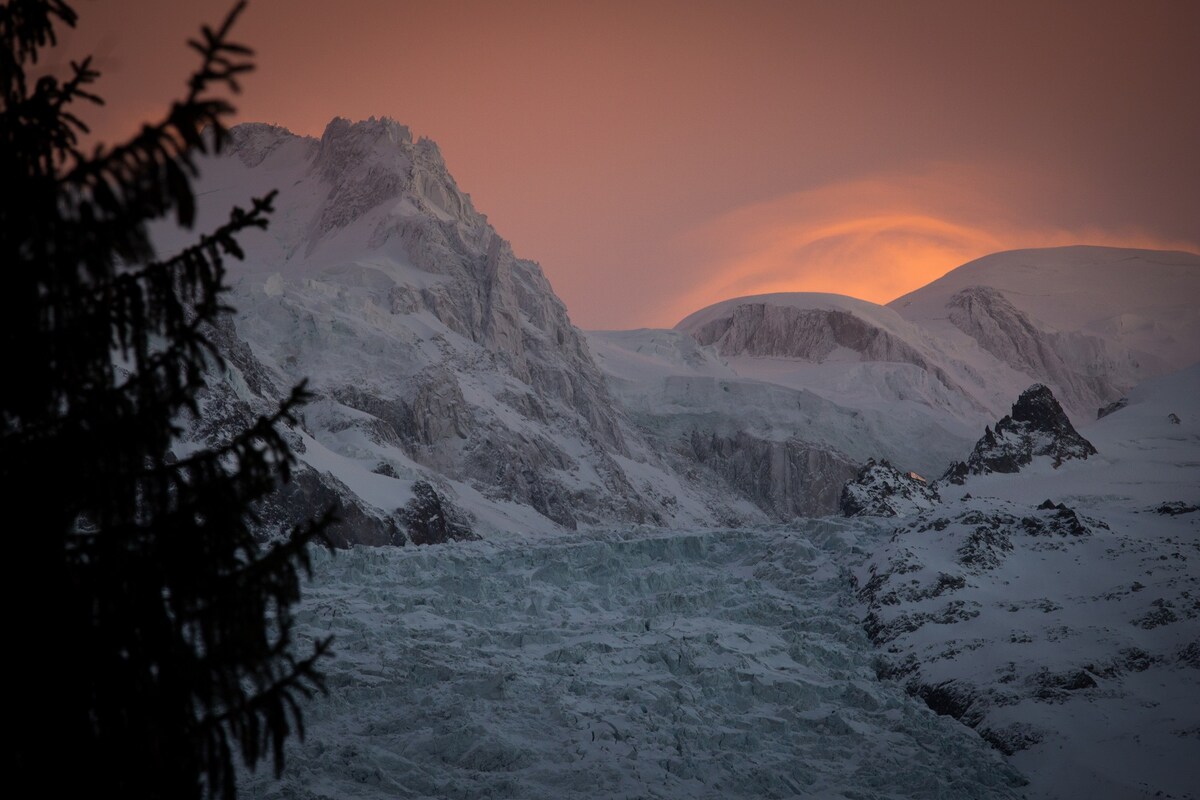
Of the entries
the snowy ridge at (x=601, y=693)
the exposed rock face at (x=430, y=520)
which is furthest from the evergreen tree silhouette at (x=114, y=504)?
the exposed rock face at (x=430, y=520)

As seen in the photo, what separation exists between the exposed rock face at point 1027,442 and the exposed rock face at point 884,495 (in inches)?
534

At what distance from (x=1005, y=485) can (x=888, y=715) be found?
247ft

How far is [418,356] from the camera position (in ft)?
432

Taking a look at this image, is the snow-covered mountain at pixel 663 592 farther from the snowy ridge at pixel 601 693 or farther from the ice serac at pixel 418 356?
the ice serac at pixel 418 356

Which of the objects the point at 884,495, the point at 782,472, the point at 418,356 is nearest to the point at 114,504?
the point at 884,495

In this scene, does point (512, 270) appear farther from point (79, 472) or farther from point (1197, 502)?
point (79, 472)

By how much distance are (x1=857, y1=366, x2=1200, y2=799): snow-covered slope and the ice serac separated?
154ft

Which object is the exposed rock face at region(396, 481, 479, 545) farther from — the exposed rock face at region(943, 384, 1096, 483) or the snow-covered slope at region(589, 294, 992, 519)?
the snow-covered slope at region(589, 294, 992, 519)

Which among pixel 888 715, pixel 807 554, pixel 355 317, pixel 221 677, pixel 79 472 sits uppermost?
pixel 355 317

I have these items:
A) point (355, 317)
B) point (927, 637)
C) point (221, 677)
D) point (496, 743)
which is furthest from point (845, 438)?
point (221, 677)

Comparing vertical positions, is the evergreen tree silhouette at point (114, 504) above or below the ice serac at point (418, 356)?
below

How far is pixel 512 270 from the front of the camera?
168125 mm

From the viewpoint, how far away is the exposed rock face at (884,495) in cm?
9931

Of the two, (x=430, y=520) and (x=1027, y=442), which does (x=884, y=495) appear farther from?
(x=430, y=520)
